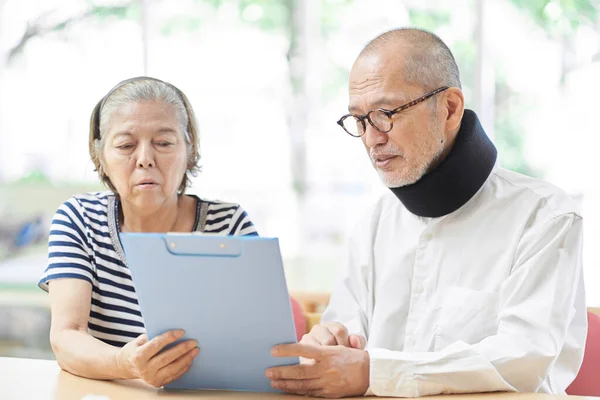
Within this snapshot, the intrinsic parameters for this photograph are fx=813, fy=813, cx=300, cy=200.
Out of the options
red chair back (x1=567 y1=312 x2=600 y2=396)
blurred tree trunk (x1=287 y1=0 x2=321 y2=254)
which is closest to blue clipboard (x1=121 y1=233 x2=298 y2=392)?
red chair back (x1=567 y1=312 x2=600 y2=396)

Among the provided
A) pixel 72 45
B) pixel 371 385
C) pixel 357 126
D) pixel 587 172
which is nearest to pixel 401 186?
pixel 357 126

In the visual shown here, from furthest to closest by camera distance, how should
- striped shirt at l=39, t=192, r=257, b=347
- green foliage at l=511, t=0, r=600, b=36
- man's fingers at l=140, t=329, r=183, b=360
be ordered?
green foliage at l=511, t=0, r=600, b=36 < striped shirt at l=39, t=192, r=257, b=347 < man's fingers at l=140, t=329, r=183, b=360

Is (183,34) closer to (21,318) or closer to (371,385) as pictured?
(21,318)

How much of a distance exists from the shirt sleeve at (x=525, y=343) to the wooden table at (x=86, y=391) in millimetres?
42

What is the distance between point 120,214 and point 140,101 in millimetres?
309

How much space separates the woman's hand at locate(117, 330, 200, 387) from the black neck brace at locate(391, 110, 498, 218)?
669 millimetres

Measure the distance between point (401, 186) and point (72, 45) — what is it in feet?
13.5

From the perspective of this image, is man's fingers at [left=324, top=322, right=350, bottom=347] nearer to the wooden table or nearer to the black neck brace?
the wooden table

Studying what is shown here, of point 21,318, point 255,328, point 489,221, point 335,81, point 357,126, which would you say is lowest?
point 21,318

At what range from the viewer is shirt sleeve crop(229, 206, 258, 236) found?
2.10 metres

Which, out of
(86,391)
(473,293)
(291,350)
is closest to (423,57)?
(473,293)

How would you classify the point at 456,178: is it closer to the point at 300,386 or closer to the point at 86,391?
the point at 300,386

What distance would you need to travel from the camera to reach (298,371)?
4.90 ft

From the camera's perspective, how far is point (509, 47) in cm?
475
